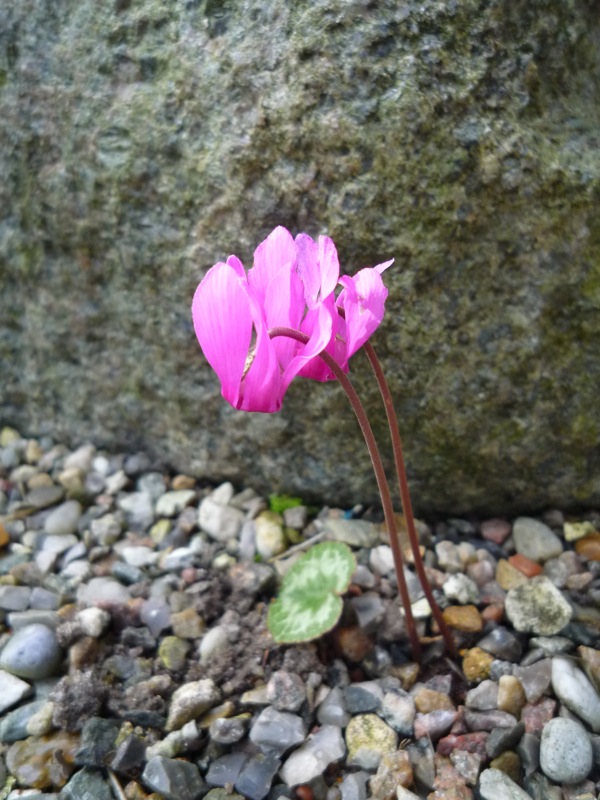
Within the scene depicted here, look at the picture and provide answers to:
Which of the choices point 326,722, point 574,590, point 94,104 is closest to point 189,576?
point 326,722

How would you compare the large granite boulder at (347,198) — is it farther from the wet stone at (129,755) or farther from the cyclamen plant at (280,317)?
the wet stone at (129,755)

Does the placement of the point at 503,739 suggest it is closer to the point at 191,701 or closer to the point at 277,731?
the point at 277,731

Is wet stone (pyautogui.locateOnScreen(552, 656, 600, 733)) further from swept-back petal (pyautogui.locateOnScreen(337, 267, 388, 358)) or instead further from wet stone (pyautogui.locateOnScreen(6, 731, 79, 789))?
wet stone (pyautogui.locateOnScreen(6, 731, 79, 789))

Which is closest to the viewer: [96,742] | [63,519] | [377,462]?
[377,462]

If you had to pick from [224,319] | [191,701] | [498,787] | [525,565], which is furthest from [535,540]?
[224,319]

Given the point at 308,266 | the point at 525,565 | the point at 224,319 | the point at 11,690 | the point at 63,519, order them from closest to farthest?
the point at 224,319 < the point at 308,266 < the point at 11,690 < the point at 525,565 < the point at 63,519

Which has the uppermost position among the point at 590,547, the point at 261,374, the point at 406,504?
the point at 261,374

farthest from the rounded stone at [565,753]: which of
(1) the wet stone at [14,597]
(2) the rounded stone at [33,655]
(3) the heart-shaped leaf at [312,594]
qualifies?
(1) the wet stone at [14,597]

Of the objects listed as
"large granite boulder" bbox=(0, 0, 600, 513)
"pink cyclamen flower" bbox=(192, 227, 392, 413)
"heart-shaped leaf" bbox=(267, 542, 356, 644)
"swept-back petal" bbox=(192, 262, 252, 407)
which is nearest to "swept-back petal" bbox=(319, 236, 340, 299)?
"pink cyclamen flower" bbox=(192, 227, 392, 413)
